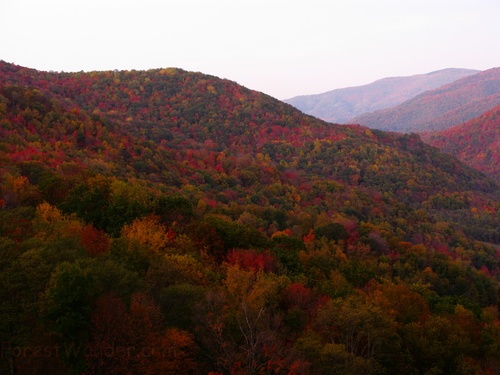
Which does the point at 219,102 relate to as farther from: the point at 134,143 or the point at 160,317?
the point at 160,317

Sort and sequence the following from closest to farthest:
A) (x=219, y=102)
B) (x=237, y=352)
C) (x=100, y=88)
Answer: (x=237, y=352) < (x=100, y=88) < (x=219, y=102)

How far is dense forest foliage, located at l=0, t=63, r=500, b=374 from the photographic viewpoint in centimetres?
1644

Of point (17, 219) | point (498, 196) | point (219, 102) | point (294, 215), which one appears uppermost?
point (219, 102)

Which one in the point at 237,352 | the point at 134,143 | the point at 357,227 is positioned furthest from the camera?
the point at 134,143

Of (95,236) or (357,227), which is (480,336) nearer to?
(95,236)

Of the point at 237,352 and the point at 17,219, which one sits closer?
the point at 237,352

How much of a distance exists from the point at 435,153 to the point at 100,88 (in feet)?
347

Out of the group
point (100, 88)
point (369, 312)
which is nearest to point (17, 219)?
point (369, 312)

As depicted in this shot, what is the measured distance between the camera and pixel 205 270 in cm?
2650

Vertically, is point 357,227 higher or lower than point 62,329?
lower

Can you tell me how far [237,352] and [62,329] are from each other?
21.7 feet

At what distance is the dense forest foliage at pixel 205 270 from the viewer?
16438 millimetres

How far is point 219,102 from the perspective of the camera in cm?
14275

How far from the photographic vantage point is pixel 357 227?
196ft
